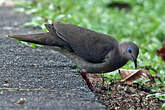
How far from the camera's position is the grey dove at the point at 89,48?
446 cm

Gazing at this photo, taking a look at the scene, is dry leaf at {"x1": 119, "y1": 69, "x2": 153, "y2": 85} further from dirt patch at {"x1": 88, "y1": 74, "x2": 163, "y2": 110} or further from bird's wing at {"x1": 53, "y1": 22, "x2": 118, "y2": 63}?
bird's wing at {"x1": 53, "y1": 22, "x2": 118, "y2": 63}

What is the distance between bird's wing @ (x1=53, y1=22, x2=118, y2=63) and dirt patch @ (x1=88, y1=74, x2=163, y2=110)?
37cm

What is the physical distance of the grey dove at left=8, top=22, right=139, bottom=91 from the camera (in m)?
4.46

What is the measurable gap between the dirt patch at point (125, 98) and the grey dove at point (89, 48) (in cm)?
24

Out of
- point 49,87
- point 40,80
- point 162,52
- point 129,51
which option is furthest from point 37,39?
point 162,52

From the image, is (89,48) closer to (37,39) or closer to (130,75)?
(37,39)

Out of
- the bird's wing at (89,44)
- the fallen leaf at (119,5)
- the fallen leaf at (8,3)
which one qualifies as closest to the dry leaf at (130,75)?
the bird's wing at (89,44)

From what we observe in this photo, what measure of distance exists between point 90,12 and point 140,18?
1207 millimetres

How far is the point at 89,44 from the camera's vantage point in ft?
14.8

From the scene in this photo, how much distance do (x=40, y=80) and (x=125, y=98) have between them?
0.92m

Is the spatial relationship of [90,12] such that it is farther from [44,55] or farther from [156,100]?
[156,100]

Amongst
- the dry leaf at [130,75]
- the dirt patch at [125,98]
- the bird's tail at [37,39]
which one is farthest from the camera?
the dry leaf at [130,75]

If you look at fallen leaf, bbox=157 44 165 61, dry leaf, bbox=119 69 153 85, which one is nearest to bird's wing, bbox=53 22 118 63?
dry leaf, bbox=119 69 153 85

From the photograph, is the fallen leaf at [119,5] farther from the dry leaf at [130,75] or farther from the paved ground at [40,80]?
the dry leaf at [130,75]
